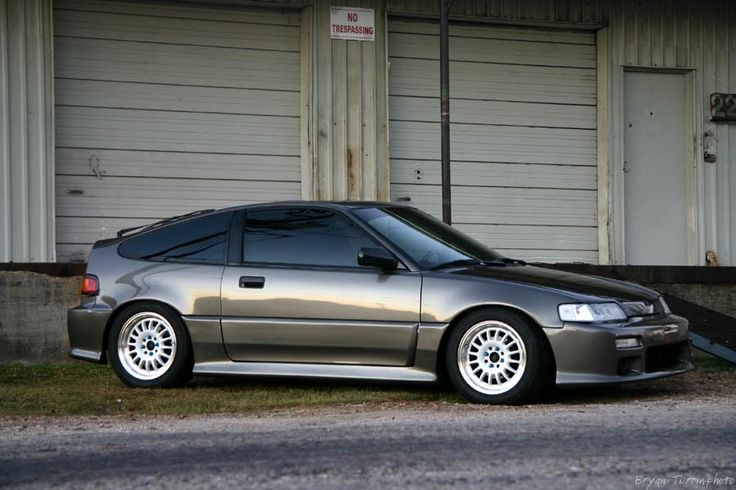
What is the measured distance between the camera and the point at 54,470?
5.25 m

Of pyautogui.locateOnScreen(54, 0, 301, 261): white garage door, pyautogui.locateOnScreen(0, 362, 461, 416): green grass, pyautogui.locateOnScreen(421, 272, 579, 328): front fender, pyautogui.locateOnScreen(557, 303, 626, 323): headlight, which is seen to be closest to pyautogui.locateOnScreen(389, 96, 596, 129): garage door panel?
pyautogui.locateOnScreen(54, 0, 301, 261): white garage door

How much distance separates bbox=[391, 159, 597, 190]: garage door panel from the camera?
14070mm

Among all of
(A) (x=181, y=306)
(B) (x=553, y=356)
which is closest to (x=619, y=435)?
(B) (x=553, y=356)

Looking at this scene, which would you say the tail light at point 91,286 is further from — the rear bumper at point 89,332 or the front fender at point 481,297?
the front fender at point 481,297

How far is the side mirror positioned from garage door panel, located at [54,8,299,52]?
592 centimetres

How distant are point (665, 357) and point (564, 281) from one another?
85 centimetres

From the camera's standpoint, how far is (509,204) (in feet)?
47.5

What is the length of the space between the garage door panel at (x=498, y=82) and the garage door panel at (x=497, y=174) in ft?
2.63

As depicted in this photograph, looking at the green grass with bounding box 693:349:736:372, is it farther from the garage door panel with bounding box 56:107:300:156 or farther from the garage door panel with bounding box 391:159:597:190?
the garage door panel with bounding box 56:107:300:156

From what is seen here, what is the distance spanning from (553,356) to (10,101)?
23.4 ft

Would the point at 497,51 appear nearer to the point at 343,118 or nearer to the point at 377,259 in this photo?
the point at 343,118

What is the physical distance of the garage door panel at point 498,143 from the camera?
46.2 ft

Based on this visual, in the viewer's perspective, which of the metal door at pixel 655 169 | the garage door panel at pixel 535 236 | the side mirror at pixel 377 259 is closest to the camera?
the side mirror at pixel 377 259

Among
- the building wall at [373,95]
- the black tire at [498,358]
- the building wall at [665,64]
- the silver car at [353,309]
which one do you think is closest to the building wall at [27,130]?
the building wall at [373,95]
